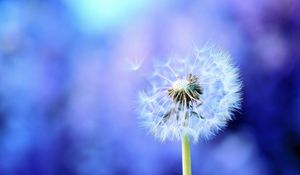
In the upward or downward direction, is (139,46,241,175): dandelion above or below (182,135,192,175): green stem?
above

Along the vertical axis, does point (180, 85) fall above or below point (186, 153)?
above

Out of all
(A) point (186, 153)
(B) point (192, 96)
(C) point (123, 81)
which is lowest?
(A) point (186, 153)

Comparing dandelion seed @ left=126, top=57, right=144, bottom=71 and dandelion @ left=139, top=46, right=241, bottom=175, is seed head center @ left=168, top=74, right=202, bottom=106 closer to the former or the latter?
dandelion @ left=139, top=46, right=241, bottom=175

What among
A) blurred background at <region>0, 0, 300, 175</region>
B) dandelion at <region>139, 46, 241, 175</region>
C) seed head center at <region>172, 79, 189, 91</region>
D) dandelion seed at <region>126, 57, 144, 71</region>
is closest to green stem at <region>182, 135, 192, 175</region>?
dandelion at <region>139, 46, 241, 175</region>

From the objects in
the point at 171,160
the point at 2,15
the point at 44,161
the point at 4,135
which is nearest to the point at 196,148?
the point at 171,160

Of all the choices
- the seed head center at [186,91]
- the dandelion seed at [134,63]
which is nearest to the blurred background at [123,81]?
the dandelion seed at [134,63]

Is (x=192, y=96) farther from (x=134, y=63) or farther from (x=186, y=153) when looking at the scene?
(x=134, y=63)

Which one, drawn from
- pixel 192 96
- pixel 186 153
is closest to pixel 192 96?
pixel 192 96
